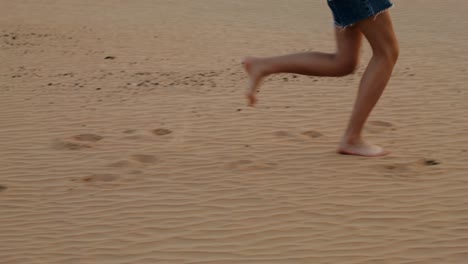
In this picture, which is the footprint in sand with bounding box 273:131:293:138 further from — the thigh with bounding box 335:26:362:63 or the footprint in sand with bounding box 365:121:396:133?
the thigh with bounding box 335:26:362:63

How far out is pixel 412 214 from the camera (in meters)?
4.66

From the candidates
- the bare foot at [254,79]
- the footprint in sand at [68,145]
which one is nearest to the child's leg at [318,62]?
the bare foot at [254,79]

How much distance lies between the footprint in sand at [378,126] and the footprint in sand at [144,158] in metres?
1.62

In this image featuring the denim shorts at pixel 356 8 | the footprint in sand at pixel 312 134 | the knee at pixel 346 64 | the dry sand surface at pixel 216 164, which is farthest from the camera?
the footprint in sand at pixel 312 134

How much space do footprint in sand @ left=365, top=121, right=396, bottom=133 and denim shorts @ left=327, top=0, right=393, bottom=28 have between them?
146 centimetres

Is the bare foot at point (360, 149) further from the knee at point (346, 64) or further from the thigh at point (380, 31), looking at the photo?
the thigh at point (380, 31)

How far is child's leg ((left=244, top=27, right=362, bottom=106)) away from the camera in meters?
5.30

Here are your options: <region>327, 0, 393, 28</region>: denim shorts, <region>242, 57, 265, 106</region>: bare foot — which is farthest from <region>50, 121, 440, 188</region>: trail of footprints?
<region>327, 0, 393, 28</region>: denim shorts

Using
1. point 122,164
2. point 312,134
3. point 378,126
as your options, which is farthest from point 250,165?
point 378,126

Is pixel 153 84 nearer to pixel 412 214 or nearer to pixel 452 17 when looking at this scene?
pixel 412 214

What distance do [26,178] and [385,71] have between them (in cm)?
233

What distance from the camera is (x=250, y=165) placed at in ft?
18.3

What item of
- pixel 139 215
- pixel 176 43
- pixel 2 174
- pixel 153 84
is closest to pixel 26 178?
pixel 2 174

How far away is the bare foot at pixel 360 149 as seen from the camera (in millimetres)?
5617
